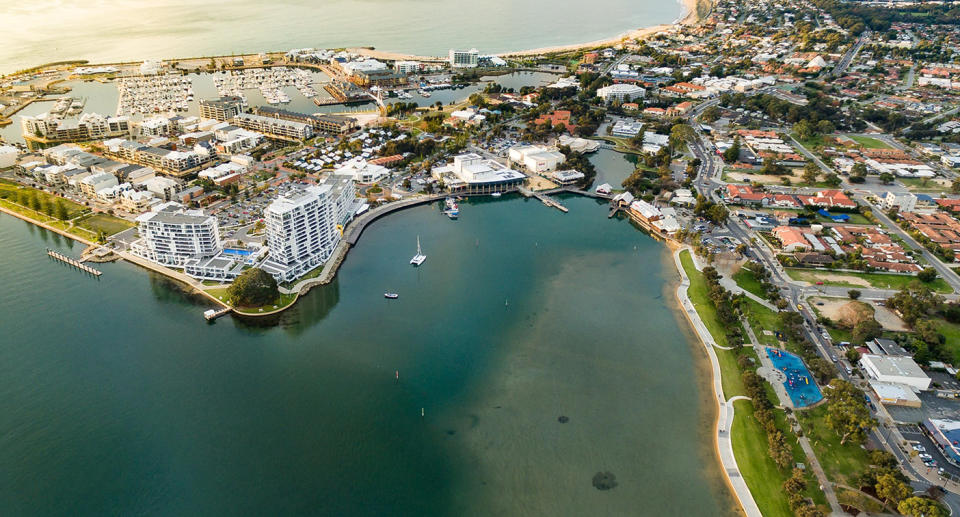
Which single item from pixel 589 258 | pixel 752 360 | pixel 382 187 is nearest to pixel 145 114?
pixel 382 187

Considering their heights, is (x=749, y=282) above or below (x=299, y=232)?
below

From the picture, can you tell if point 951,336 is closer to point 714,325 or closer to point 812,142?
point 714,325

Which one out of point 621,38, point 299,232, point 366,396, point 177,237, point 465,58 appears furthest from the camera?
point 621,38

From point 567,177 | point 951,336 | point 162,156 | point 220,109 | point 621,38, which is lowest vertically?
point 951,336

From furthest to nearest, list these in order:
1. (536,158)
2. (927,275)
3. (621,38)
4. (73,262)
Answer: (621,38)
(536,158)
(73,262)
(927,275)

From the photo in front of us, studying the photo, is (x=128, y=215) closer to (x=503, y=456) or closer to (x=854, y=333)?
(x=503, y=456)

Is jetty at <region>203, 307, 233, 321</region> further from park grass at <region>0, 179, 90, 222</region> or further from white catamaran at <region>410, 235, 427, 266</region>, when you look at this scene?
park grass at <region>0, 179, 90, 222</region>

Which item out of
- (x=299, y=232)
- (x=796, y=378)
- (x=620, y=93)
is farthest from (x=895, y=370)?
(x=620, y=93)
